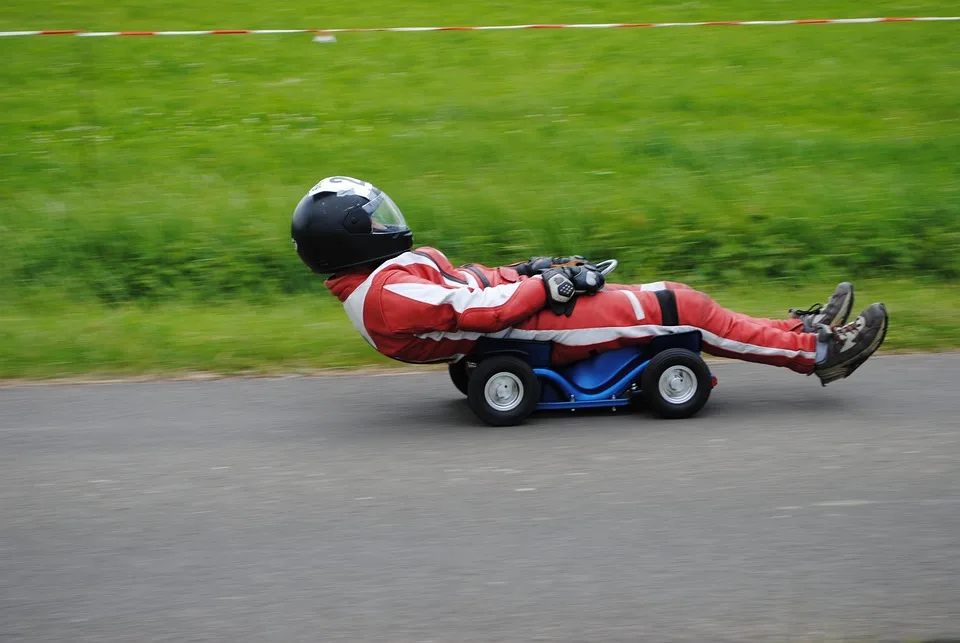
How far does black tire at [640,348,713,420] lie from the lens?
503cm

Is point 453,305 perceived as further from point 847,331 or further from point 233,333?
point 233,333

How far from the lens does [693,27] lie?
44.9ft

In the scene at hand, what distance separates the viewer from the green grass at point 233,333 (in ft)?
21.4

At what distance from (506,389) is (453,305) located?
1.62 ft

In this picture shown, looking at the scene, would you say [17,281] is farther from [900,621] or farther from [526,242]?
[900,621]

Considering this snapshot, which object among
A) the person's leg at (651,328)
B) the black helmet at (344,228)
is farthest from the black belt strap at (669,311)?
the black helmet at (344,228)

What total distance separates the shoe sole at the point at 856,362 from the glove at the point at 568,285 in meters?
1.12

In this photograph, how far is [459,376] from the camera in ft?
18.4

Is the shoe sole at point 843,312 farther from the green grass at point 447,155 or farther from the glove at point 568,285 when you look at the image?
the green grass at point 447,155

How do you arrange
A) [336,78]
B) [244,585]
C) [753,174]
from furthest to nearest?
1. [336,78]
2. [753,174]
3. [244,585]

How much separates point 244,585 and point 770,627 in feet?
5.53

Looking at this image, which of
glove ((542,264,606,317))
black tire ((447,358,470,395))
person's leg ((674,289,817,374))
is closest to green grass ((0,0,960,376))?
black tire ((447,358,470,395))

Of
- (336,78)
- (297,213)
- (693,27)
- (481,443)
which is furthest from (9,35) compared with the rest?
(481,443)

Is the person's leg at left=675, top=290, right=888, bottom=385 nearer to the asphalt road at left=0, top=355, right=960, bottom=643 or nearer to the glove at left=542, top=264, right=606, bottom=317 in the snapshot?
the asphalt road at left=0, top=355, right=960, bottom=643
